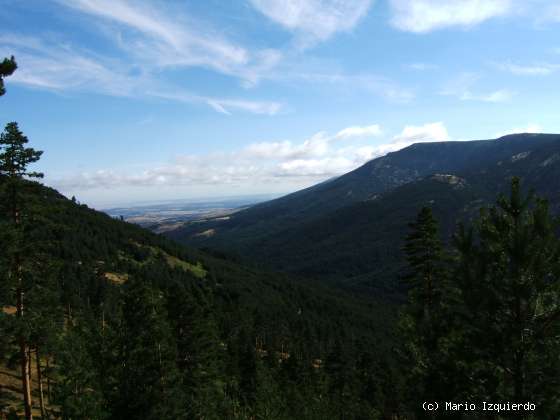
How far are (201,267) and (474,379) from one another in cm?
18322

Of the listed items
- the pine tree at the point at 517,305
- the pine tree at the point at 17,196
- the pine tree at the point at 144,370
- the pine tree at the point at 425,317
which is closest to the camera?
the pine tree at the point at 517,305

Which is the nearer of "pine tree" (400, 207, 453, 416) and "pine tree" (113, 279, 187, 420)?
"pine tree" (400, 207, 453, 416)

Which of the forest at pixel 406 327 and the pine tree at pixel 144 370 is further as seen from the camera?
the pine tree at pixel 144 370

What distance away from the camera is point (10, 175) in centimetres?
2030

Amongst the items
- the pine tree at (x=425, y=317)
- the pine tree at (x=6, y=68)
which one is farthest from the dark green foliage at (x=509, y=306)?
the pine tree at (x=6, y=68)

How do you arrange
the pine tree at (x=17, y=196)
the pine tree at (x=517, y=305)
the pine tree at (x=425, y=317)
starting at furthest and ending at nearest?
the pine tree at (x=17, y=196) → the pine tree at (x=425, y=317) → the pine tree at (x=517, y=305)

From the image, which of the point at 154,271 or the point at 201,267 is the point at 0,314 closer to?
the point at 154,271

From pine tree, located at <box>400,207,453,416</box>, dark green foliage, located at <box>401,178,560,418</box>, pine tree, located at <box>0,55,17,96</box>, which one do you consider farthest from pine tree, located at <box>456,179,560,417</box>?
pine tree, located at <box>0,55,17,96</box>

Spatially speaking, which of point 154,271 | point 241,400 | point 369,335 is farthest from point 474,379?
point 369,335

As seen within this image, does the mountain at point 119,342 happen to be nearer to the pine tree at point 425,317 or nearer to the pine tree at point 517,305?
the pine tree at point 425,317

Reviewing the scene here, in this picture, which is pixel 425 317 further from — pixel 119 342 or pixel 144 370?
pixel 119 342

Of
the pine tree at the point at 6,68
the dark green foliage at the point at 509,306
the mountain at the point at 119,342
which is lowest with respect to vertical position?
the mountain at the point at 119,342

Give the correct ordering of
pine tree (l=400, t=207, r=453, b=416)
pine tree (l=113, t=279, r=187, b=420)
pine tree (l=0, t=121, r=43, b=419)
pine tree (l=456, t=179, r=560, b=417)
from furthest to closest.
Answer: pine tree (l=113, t=279, r=187, b=420) → pine tree (l=0, t=121, r=43, b=419) → pine tree (l=400, t=207, r=453, b=416) → pine tree (l=456, t=179, r=560, b=417)

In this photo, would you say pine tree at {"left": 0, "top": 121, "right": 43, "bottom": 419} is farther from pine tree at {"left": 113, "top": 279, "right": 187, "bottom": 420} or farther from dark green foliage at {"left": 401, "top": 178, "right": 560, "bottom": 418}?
dark green foliage at {"left": 401, "top": 178, "right": 560, "bottom": 418}
